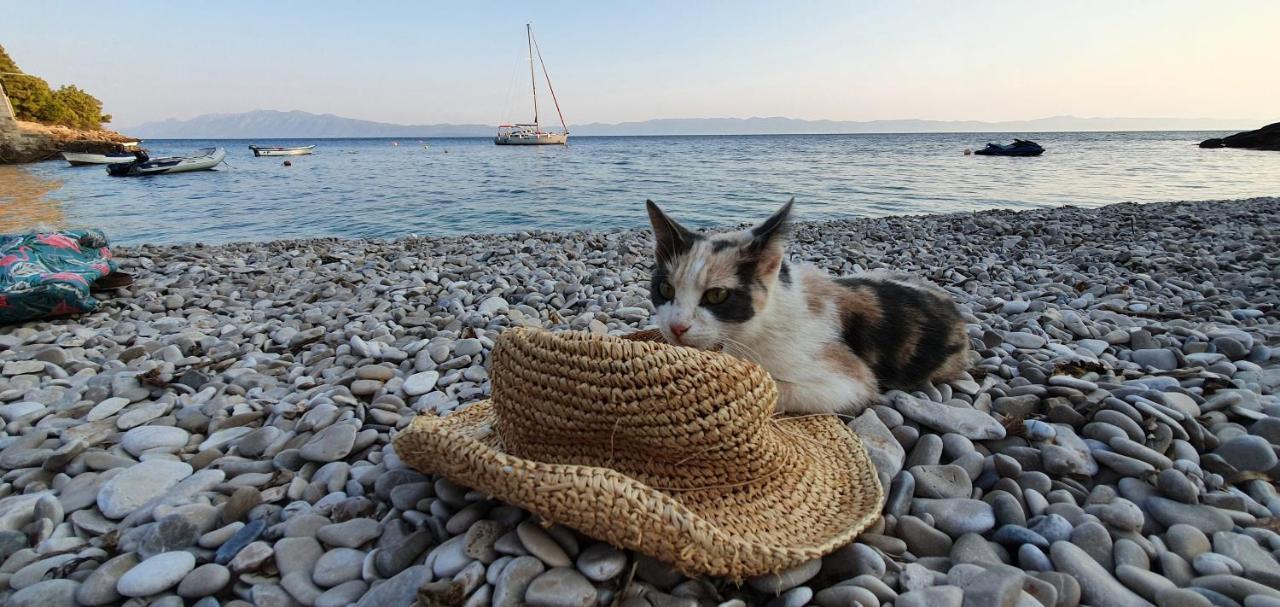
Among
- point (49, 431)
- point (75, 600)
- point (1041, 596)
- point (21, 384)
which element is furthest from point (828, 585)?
point (21, 384)

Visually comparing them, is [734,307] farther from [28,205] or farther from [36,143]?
[36,143]

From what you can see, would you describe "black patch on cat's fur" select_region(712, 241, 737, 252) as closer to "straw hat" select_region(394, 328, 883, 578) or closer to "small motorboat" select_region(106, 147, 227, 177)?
"straw hat" select_region(394, 328, 883, 578)

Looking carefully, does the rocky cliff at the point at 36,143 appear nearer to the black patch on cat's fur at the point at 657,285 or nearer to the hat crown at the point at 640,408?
the black patch on cat's fur at the point at 657,285

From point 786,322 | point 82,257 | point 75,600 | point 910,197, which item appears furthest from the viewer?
point 910,197

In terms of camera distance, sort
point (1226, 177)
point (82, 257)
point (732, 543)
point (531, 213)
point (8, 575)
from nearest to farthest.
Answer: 1. point (732, 543)
2. point (8, 575)
3. point (82, 257)
4. point (531, 213)
5. point (1226, 177)

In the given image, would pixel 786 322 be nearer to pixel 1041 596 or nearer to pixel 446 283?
pixel 1041 596

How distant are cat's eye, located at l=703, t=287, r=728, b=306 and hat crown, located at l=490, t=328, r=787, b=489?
2.18 feet

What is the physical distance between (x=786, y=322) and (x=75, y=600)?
2.63 metres

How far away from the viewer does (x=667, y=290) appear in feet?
8.39

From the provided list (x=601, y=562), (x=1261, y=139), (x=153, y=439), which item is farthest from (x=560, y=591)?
(x=1261, y=139)

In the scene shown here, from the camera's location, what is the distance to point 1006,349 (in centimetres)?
332

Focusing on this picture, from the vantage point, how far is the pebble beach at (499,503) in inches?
60.4

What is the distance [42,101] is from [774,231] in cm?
6869

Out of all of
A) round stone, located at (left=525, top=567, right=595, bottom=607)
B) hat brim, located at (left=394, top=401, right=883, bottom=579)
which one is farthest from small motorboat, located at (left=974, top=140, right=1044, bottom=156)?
round stone, located at (left=525, top=567, right=595, bottom=607)
